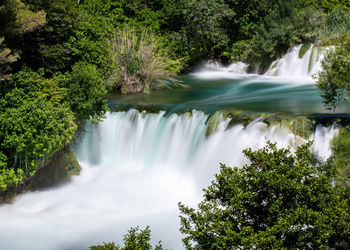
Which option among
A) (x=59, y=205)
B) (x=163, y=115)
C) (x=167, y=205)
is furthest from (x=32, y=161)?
(x=163, y=115)

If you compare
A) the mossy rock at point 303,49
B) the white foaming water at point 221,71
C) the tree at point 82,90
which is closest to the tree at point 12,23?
the tree at point 82,90

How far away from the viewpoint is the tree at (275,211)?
200 inches

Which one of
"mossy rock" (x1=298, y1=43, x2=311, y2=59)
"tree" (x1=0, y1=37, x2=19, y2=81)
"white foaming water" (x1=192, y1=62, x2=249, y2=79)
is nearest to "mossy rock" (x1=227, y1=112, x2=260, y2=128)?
"tree" (x1=0, y1=37, x2=19, y2=81)

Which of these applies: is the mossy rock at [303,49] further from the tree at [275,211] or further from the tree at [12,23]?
the tree at [275,211]

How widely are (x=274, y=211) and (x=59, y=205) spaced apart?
6.87 m

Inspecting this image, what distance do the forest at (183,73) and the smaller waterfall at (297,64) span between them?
13.6 inches

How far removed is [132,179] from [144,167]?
688 mm

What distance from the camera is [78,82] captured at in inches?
448

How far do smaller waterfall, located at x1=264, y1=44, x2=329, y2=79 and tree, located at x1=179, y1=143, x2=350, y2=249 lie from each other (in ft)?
46.6

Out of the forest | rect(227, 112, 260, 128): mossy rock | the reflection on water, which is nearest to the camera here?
the forest

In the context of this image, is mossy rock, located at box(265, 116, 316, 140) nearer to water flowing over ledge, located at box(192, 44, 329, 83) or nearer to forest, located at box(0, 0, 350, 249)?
forest, located at box(0, 0, 350, 249)

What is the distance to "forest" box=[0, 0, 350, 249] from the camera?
539cm

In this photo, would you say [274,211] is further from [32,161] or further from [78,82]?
[78,82]

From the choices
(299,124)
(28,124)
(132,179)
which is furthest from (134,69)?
(299,124)
